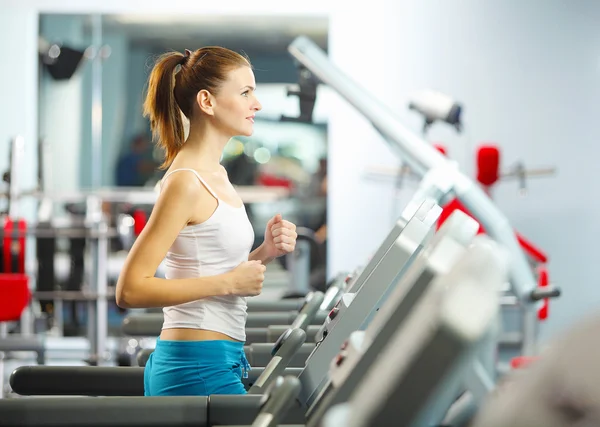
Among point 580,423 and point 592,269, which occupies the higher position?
point 580,423

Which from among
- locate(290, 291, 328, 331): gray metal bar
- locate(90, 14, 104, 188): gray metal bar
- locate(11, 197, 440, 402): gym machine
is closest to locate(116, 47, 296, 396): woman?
locate(11, 197, 440, 402): gym machine

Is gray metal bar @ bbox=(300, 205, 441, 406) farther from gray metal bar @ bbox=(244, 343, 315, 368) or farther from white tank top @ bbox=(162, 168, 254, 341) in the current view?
gray metal bar @ bbox=(244, 343, 315, 368)

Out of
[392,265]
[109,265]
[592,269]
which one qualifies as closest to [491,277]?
[392,265]

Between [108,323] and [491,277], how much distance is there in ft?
20.7

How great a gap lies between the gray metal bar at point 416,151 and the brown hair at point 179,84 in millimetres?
2209

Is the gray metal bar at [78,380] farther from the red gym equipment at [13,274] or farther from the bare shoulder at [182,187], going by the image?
the red gym equipment at [13,274]

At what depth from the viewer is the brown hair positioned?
1.96 meters

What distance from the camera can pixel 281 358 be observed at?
1.88 metres

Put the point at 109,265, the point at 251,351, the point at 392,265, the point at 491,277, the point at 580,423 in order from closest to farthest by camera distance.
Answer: the point at 580,423
the point at 491,277
the point at 392,265
the point at 251,351
the point at 109,265

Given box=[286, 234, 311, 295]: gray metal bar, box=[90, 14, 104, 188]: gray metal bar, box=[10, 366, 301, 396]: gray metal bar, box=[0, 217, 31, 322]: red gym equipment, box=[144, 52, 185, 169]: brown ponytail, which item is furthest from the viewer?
box=[90, 14, 104, 188]: gray metal bar

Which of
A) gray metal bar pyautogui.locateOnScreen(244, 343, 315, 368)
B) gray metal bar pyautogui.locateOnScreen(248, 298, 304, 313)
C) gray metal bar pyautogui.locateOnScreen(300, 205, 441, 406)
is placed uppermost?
gray metal bar pyautogui.locateOnScreen(300, 205, 441, 406)

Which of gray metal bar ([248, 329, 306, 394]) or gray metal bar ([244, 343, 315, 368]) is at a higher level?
gray metal bar ([248, 329, 306, 394])

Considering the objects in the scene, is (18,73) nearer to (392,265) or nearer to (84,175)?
(84,175)

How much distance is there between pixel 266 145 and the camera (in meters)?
6.99
